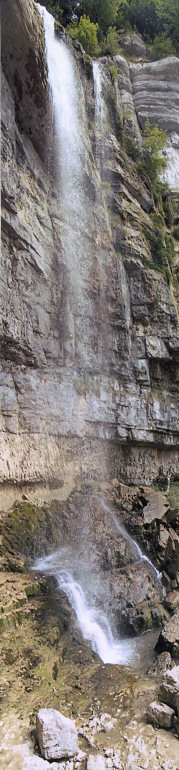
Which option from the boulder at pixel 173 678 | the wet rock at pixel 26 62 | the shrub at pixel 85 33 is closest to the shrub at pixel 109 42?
the shrub at pixel 85 33

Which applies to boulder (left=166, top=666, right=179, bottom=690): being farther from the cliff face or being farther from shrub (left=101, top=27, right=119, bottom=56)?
shrub (left=101, top=27, right=119, bottom=56)

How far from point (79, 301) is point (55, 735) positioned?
501 inches

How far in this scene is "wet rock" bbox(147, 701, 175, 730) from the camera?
566 cm

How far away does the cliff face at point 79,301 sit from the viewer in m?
11.8

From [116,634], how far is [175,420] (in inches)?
455

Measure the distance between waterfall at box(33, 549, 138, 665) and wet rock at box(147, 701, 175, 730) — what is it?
208 cm

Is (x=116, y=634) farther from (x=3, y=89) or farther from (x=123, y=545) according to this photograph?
(x=3, y=89)

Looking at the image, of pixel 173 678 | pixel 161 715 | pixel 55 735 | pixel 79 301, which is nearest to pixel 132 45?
pixel 79 301

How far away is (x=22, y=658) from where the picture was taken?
6.68 meters

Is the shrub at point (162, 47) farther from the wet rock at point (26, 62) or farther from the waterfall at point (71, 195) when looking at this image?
the wet rock at point (26, 62)

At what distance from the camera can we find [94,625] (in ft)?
28.3

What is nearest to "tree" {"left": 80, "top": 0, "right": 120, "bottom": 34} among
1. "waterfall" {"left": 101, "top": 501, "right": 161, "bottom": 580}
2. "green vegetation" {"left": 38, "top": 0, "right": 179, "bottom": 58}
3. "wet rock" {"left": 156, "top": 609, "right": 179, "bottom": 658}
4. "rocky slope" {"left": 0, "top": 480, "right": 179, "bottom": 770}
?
"green vegetation" {"left": 38, "top": 0, "right": 179, "bottom": 58}

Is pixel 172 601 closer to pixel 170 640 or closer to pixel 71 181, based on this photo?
pixel 170 640

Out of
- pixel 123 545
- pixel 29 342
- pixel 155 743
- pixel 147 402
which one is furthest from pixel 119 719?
pixel 147 402
